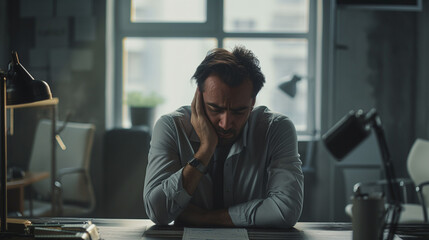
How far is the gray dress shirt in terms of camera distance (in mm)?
1639

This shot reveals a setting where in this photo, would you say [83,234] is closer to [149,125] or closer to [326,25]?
[149,125]

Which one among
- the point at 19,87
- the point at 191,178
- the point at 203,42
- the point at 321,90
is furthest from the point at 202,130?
the point at 203,42

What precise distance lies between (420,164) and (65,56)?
303 cm

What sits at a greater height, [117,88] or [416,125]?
[117,88]

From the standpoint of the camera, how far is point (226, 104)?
1797 millimetres

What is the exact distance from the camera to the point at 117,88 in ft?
14.2

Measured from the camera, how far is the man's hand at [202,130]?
1.76 metres

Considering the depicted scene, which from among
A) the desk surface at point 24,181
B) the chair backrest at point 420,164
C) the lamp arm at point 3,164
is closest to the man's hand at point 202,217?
the lamp arm at point 3,164

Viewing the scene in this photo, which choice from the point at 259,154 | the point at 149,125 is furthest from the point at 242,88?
the point at 149,125

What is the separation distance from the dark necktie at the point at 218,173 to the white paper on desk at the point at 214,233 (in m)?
0.35

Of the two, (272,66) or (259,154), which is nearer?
(259,154)

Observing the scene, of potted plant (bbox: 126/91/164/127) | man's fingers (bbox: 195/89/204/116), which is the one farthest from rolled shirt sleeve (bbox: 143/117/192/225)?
potted plant (bbox: 126/91/164/127)

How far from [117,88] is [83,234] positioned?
3.18 m

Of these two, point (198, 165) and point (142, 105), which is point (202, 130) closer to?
point (198, 165)
